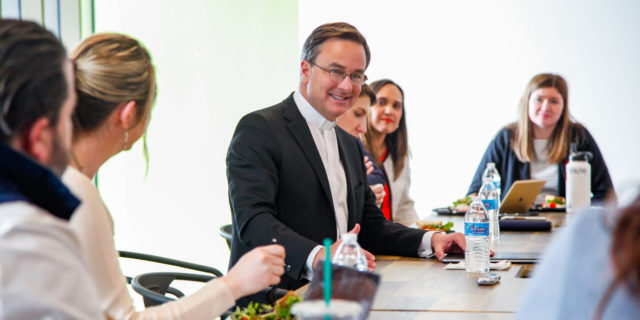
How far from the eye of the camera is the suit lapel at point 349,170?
270cm

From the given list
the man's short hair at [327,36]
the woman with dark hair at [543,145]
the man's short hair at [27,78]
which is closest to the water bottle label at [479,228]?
the man's short hair at [327,36]

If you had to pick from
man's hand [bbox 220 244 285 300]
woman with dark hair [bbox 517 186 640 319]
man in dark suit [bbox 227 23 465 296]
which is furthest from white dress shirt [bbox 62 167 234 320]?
woman with dark hair [bbox 517 186 640 319]

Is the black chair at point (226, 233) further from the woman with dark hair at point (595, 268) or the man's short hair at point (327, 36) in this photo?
the woman with dark hair at point (595, 268)

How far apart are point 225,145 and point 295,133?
308cm

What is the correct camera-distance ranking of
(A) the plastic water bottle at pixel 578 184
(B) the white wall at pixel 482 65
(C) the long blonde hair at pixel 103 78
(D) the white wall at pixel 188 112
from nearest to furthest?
(C) the long blonde hair at pixel 103 78 < (A) the plastic water bottle at pixel 578 184 < (D) the white wall at pixel 188 112 < (B) the white wall at pixel 482 65

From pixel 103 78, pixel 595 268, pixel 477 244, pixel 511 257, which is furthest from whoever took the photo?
pixel 511 257

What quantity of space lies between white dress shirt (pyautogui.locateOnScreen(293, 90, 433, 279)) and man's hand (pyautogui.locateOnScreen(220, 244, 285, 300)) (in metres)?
0.96

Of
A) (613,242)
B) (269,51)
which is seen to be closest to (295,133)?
(613,242)

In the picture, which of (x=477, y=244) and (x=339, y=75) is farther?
(x=339, y=75)

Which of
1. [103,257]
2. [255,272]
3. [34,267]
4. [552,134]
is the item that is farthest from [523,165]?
[34,267]

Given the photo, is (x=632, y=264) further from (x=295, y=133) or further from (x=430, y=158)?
(x=430, y=158)

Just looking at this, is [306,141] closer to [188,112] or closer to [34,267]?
[34,267]

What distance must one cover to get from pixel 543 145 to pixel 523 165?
20 centimetres

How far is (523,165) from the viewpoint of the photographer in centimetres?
466
